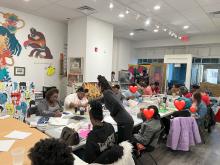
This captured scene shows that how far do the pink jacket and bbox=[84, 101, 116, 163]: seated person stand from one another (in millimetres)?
1741

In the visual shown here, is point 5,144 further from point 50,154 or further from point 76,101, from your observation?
point 76,101

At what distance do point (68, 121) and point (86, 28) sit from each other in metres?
3.49

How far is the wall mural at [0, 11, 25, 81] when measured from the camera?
484cm

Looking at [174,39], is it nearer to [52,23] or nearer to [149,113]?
[52,23]

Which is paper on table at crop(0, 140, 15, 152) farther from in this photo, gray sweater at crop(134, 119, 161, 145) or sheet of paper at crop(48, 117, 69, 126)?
gray sweater at crop(134, 119, 161, 145)

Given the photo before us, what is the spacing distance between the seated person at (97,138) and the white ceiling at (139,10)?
123 inches

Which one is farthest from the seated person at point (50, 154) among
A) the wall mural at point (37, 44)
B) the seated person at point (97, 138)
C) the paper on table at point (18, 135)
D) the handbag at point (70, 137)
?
the wall mural at point (37, 44)

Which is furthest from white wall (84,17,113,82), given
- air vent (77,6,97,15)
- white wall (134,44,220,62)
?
white wall (134,44,220,62)

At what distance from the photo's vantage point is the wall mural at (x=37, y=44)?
17.8 feet

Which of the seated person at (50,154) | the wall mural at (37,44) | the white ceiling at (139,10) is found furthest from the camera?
the wall mural at (37,44)

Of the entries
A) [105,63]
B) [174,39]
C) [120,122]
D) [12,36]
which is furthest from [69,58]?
[174,39]

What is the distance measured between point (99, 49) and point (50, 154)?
5.21 meters

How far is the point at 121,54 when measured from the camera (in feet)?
29.6

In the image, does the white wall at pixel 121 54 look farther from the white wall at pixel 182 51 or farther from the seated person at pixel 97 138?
the seated person at pixel 97 138
